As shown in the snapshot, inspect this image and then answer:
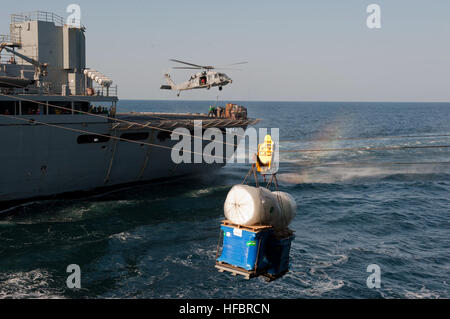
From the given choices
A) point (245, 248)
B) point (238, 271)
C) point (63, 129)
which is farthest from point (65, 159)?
point (245, 248)

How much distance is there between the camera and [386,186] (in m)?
41.0

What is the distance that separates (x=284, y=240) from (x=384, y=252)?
1166cm

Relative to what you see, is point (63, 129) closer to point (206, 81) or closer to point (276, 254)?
point (206, 81)

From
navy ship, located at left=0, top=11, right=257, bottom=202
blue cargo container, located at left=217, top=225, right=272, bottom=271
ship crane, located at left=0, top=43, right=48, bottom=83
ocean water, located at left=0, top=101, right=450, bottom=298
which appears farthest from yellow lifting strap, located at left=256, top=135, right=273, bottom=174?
ship crane, located at left=0, top=43, right=48, bottom=83

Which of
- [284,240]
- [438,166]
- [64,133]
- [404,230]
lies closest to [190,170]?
[64,133]

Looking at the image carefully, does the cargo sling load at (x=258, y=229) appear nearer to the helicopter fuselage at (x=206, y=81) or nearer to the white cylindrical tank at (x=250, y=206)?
the white cylindrical tank at (x=250, y=206)

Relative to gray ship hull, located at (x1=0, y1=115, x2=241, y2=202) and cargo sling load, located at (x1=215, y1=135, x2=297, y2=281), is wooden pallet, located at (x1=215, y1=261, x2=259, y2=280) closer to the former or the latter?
cargo sling load, located at (x1=215, y1=135, x2=297, y2=281)

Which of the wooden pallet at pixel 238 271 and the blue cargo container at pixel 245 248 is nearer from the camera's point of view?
the blue cargo container at pixel 245 248

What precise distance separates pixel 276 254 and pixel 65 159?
21.2 meters

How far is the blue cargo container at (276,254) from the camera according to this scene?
612 inches

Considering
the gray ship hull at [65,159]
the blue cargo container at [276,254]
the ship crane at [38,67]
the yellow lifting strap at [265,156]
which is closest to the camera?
the blue cargo container at [276,254]

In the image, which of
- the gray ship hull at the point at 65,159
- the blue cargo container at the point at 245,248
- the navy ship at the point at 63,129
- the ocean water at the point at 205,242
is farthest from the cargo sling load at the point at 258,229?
the gray ship hull at the point at 65,159

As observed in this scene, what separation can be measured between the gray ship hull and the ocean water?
138 centimetres
